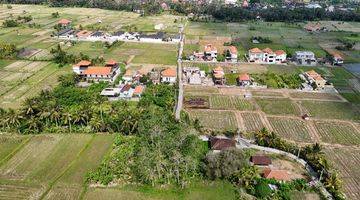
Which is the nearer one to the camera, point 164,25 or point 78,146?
point 78,146

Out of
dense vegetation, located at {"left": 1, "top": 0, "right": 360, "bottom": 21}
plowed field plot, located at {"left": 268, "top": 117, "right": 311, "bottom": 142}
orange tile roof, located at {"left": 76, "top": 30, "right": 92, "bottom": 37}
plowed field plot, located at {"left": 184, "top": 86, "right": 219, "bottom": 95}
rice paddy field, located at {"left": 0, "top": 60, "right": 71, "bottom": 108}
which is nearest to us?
plowed field plot, located at {"left": 268, "top": 117, "right": 311, "bottom": 142}

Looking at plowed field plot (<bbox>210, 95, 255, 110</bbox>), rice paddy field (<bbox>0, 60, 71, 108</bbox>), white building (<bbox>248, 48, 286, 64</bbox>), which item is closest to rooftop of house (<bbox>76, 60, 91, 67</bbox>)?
rice paddy field (<bbox>0, 60, 71, 108</bbox>)

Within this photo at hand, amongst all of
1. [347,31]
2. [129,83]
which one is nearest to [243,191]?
[129,83]

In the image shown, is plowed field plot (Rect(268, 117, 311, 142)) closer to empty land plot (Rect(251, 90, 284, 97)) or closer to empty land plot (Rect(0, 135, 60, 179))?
empty land plot (Rect(251, 90, 284, 97))

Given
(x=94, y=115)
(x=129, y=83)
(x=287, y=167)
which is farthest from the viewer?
(x=129, y=83)

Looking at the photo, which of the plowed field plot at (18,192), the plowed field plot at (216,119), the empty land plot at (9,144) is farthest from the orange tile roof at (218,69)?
the plowed field plot at (18,192)

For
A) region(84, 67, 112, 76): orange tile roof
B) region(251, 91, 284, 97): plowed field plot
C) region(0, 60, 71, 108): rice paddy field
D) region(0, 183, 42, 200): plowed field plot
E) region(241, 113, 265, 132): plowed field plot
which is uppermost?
region(84, 67, 112, 76): orange tile roof

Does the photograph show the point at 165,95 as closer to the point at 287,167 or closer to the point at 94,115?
the point at 94,115

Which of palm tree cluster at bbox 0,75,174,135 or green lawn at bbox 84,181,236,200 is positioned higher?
palm tree cluster at bbox 0,75,174,135
